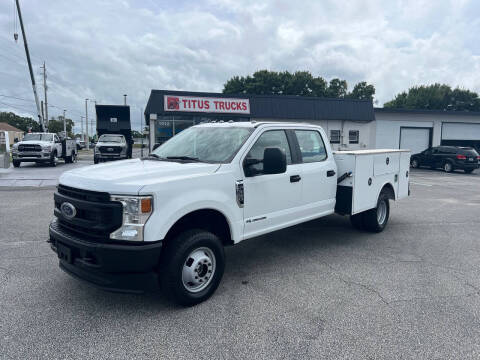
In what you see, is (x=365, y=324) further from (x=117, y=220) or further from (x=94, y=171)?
(x=94, y=171)

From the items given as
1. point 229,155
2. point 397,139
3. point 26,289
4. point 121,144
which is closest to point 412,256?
point 229,155

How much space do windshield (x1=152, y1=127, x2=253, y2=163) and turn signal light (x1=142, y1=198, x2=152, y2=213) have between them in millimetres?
→ 1123

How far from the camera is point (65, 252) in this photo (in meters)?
3.61

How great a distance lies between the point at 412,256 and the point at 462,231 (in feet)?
7.69

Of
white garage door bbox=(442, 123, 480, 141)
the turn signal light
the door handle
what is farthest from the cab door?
white garage door bbox=(442, 123, 480, 141)

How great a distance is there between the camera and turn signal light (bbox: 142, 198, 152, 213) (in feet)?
10.8

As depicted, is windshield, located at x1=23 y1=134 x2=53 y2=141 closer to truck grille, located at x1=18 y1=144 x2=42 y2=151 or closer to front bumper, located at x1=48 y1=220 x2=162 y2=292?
truck grille, located at x1=18 y1=144 x2=42 y2=151

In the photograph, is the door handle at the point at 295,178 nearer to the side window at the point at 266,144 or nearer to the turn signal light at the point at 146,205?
the side window at the point at 266,144

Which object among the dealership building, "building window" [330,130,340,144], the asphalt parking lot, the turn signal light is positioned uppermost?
the dealership building

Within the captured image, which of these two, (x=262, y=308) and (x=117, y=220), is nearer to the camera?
(x=117, y=220)

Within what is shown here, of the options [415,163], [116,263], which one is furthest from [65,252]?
[415,163]

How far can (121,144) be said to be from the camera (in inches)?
866

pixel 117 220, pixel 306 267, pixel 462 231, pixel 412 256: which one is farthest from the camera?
pixel 462 231

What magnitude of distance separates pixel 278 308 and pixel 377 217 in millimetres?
3698
